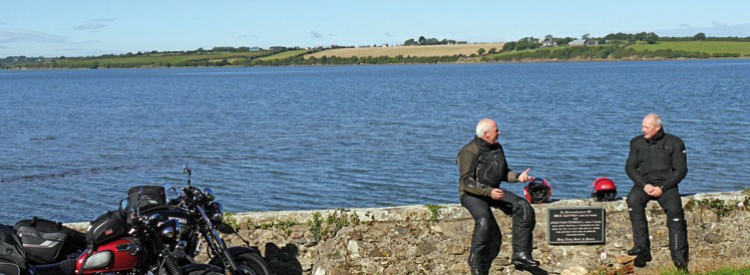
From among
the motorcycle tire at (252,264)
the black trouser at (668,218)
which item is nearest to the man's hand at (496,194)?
the black trouser at (668,218)

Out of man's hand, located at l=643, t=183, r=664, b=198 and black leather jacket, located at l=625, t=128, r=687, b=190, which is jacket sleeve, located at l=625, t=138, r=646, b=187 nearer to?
black leather jacket, located at l=625, t=128, r=687, b=190

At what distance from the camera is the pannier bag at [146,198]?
24.3 feet

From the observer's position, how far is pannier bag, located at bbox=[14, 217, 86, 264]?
7.36 metres

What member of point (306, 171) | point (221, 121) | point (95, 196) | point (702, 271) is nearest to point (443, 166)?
point (306, 171)

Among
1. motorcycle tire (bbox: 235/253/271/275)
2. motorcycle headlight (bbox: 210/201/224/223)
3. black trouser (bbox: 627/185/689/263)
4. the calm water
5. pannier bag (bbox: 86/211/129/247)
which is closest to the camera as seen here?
pannier bag (bbox: 86/211/129/247)

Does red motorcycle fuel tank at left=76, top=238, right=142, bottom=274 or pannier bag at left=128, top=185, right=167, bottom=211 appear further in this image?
pannier bag at left=128, top=185, right=167, bottom=211

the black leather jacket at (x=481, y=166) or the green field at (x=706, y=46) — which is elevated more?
the black leather jacket at (x=481, y=166)

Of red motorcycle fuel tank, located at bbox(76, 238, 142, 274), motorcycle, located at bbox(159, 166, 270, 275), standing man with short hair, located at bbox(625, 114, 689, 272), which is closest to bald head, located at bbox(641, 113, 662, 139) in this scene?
standing man with short hair, located at bbox(625, 114, 689, 272)

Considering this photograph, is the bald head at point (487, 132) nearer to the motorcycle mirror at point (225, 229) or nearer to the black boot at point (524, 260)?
the black boot at point (524, 260)

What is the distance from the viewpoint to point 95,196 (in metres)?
23.8

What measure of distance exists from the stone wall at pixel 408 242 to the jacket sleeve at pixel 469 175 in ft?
1.56

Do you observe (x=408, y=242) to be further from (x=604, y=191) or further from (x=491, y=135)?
(x=604, y=191)

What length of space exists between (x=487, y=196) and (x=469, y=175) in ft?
0.95

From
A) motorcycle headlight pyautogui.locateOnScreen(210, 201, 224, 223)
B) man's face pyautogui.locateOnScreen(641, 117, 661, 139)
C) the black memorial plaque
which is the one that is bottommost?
the black memorial plaque
